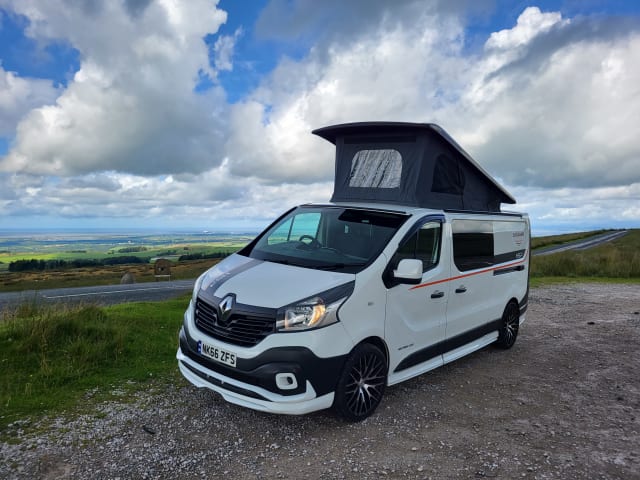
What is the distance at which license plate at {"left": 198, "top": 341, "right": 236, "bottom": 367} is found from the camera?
4.07 m

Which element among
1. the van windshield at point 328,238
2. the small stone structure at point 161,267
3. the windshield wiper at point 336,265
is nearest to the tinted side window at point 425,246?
the van windshield at point 328,238

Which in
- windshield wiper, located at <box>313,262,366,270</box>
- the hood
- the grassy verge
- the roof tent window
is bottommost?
the grassy verge

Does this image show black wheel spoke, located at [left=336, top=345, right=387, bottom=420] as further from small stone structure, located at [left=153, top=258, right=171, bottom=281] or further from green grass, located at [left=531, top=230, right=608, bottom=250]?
green grass, located at [left=531, top=230, right=608, bottom=250]

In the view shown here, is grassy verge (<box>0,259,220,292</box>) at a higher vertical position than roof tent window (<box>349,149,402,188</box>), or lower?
lower

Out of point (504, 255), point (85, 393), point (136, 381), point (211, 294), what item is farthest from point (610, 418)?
point (85, 393)

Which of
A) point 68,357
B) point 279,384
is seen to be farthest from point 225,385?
point 68,357

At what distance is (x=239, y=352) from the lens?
402 cm

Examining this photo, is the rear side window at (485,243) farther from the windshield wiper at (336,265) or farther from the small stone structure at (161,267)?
the small stone structure at (161,267)

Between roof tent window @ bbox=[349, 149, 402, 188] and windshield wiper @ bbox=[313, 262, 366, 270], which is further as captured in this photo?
roof tent window @ bbox=[349, 149, 402, 188]

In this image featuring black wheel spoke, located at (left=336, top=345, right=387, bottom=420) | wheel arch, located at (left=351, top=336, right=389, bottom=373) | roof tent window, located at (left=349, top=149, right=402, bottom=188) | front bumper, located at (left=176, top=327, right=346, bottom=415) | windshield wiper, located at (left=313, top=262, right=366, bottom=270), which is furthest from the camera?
roof tent window, located at (left=349, top=149, right=402, bottom=188)

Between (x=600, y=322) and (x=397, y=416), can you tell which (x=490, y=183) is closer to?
(x=397, y=416)

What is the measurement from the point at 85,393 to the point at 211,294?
200 cm

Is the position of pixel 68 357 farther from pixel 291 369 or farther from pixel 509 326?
pixel 509 326

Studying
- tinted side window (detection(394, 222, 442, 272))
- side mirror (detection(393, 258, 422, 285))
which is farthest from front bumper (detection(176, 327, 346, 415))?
tinted side window (detection(394, 222, 442, 272))
